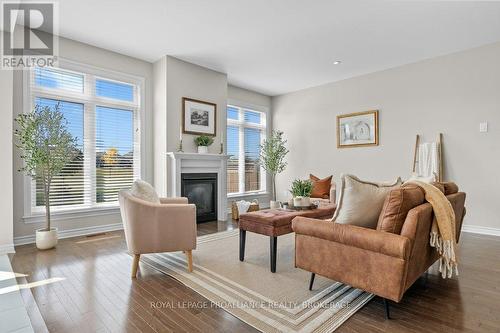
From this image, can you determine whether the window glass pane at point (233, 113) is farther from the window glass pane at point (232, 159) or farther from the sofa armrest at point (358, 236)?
the sofa armrest at point (358, 236)

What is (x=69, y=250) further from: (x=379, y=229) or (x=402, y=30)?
(x=402, y=30)

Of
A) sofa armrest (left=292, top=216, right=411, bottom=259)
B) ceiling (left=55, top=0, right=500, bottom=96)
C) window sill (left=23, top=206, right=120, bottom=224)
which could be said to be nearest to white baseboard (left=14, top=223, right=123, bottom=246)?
window sill (left=23, top=206, right=120, bottom=224)

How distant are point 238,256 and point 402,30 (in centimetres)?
375

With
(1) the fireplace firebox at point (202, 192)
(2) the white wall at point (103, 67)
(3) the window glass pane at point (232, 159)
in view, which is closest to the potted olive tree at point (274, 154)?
(3) the window glass pane at point (232, 159)

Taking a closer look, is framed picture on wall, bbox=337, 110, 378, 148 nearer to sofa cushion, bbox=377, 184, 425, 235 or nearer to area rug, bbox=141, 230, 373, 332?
area rug, bbox=141, 230, 373, 332

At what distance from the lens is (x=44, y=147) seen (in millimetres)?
3459

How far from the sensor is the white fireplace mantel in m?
4.74

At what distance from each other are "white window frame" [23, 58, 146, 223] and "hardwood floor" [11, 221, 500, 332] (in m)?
1.03

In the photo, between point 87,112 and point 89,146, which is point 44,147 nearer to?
point 89,146

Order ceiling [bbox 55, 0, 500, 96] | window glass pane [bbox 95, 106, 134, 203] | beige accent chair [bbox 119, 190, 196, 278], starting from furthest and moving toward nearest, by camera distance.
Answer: window glass pane [bbox 95, 106, 134, 203], ceiling [bbox 55, 0, 500, 96], beige accent chair [bbox 119, 190, 196, 278]

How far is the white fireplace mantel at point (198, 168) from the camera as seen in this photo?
4.74 metres

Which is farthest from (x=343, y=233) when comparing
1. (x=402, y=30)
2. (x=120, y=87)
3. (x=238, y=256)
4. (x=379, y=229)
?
(x=120, y=87)

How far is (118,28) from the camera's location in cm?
379

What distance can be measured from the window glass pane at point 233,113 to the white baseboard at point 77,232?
3.36 m
